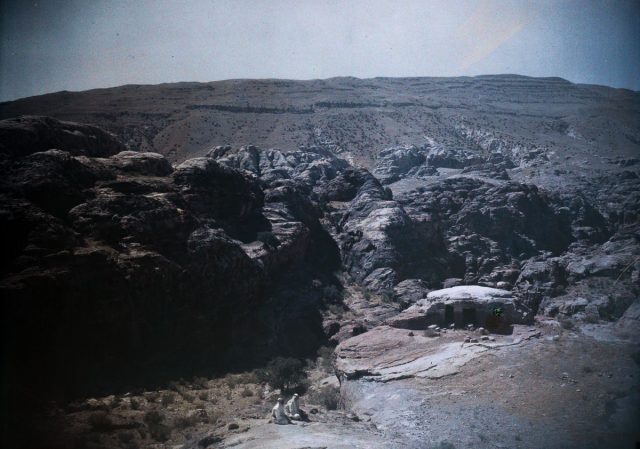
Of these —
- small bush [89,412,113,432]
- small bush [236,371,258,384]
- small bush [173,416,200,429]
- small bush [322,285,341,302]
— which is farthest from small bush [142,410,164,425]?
small bush [322,285,341,302]

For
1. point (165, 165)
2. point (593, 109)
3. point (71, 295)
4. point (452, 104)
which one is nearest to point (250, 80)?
point (452, 104)

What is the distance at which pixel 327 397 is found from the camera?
48.5ft

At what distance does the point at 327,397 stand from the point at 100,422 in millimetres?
7233

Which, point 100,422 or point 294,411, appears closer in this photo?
point 100,422

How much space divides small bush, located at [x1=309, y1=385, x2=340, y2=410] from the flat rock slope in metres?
0.55

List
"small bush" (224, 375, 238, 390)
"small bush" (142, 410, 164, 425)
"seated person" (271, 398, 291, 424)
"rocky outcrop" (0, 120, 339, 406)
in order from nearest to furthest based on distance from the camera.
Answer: "seated person" (271, 398, 291, 424)
"small bush" (142, 410, 164, 425)
"rocky outcrop" (0, 120, 339, 406)
"small bush" (224, 375, 238, 390)

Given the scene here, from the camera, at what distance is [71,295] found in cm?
1422

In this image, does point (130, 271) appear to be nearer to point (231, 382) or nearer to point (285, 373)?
point (231, 382)

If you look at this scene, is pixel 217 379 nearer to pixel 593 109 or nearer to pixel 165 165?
pixel 165 165

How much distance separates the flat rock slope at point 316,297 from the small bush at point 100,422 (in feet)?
0.42

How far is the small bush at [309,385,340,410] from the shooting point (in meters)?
14.6

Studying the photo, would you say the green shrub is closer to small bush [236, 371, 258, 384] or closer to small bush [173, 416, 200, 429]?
small bush [236, 371, 258, 384]

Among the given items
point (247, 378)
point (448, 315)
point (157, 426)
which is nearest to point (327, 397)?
point (247, 378)

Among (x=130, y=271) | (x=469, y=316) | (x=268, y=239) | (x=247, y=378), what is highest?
(x=268, y=239)
